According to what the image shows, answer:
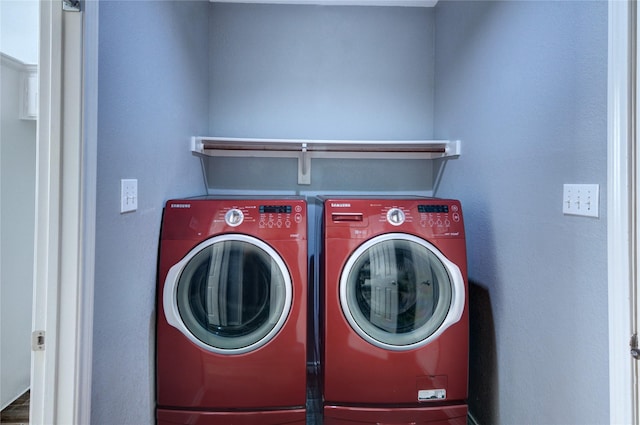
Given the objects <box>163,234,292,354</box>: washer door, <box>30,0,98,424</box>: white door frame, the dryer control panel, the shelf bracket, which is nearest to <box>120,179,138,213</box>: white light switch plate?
<box>30,0,98,424</box>: white door frame

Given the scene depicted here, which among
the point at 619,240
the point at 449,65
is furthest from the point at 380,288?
the point at 449,65

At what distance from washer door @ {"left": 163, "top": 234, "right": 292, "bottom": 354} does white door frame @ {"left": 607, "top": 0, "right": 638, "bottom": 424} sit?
1.12 m

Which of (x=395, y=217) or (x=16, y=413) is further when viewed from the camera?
(x=16, y=413)

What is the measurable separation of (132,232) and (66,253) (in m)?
0.33

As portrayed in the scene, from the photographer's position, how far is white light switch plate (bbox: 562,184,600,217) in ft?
3.38

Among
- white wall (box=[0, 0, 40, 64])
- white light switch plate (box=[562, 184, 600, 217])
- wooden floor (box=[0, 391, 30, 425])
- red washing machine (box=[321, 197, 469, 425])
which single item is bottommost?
wooden floor (box=[0, 391, 30, 425])

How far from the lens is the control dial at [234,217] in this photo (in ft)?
5.02

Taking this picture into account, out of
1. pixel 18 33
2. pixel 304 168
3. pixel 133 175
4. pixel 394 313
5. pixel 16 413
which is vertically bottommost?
pixel 16 413

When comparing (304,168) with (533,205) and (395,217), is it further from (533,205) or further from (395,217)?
(533,205)

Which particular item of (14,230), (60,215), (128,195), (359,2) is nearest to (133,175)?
(128,195)

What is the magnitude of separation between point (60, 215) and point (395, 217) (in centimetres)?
124

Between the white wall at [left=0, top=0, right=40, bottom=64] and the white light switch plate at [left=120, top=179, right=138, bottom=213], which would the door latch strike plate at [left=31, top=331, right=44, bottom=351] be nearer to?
the white light switch plate at [left=120, top=179, right=138, bottom=213]

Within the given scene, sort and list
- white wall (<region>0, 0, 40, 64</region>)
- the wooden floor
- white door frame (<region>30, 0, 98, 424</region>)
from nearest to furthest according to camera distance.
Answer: white door frame (<region>30, 0, 98, 424</region>), the wooden floor, white wall (<region>0, 0, 40, 64</region>)

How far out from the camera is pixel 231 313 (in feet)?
5.07
